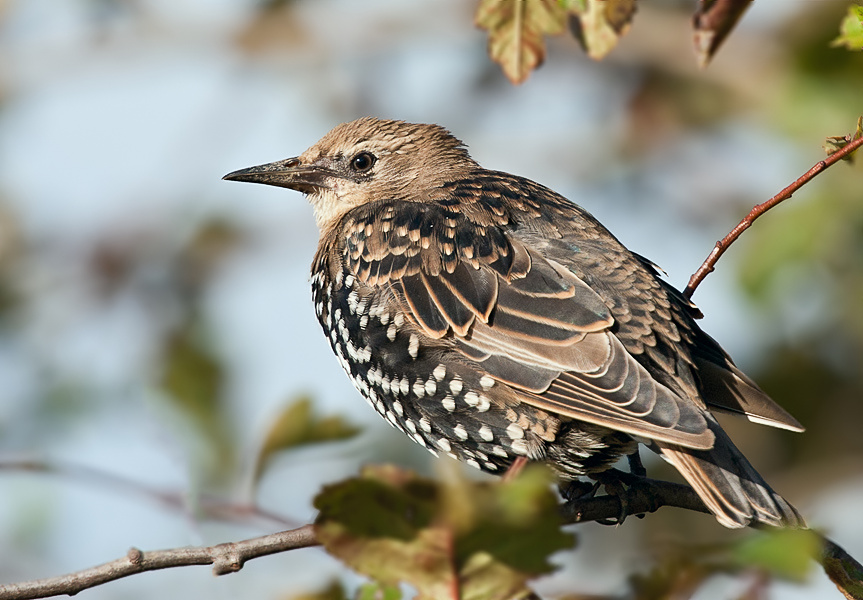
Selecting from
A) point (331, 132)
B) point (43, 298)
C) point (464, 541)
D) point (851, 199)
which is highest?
point (43, 298)

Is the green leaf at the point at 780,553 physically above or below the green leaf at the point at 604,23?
below

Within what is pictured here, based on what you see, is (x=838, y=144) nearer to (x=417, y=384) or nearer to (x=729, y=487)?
(x=729, y=487)

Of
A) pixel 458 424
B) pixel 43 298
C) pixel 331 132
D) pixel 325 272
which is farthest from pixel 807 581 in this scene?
pixel 43 298

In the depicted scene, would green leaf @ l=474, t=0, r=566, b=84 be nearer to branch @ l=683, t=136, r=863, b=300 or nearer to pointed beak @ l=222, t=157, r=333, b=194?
branch @ l=683, t=136, r=863, b=300

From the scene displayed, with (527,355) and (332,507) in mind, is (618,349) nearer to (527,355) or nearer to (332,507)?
(527,355)

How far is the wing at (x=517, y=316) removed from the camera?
4195 millimetres

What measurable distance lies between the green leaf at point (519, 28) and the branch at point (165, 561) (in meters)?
1.71

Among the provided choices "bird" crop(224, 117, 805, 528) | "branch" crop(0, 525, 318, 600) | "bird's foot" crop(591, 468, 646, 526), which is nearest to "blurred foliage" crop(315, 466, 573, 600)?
"branch" crop(0, 525, 318, 600)

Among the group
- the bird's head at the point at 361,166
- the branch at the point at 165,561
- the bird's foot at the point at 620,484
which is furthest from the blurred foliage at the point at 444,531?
the bird's head at the point at 361,166

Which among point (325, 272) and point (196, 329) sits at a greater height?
Result: point (196, 329)

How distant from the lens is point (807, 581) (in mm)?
2381

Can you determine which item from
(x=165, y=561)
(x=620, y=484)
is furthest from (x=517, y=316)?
(x=165, y=561)

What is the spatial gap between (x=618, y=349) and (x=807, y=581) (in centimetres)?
209

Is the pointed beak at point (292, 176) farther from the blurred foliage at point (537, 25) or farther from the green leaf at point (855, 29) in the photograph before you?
the green leaf at point (855, 29)
